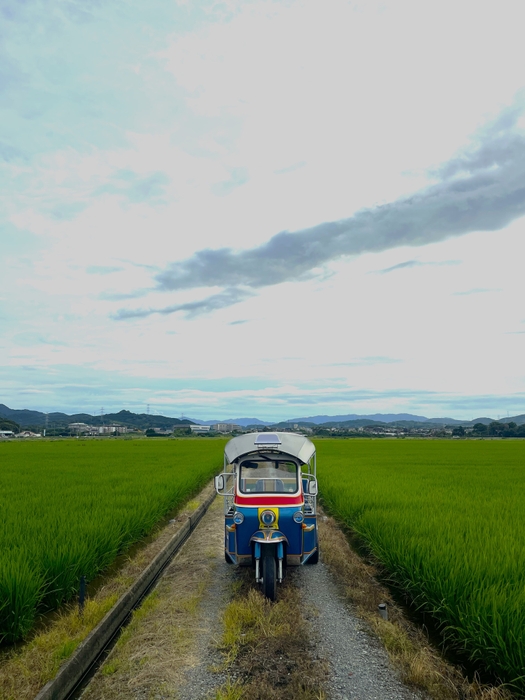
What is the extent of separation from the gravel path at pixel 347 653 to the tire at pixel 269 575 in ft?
1.65

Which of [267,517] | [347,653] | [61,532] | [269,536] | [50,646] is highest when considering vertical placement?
[267,517]

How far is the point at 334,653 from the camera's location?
460 cm

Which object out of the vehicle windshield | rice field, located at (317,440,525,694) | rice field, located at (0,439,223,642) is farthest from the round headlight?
rice field, located at (0,439,223,642)

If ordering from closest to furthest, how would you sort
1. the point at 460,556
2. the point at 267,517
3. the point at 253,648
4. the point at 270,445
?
the point at 253,648
the point at 460,556
the point at 267,517
the point at 270,445

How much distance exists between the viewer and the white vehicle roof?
271 inches

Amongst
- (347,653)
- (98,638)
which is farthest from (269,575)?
(98,638)

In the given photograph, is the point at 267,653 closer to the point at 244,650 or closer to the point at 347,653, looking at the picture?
the point at 244,650

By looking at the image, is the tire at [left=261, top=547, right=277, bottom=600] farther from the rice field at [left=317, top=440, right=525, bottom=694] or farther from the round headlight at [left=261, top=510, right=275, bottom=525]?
the rice field at [left=317, top=440, right=525, bottom=694]

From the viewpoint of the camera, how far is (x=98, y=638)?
4.89 meters

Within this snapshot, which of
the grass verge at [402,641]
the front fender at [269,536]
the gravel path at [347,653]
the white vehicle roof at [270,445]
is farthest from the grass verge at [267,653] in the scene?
the white vehicle roof at [270,445]

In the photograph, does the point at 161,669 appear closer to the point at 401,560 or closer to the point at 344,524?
the point at 401,560

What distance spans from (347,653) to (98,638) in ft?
8.55

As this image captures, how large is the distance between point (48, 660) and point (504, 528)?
679 cm

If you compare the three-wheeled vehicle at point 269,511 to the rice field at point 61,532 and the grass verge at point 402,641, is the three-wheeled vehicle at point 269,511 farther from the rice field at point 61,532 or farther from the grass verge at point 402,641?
the rice field at point 61,532
